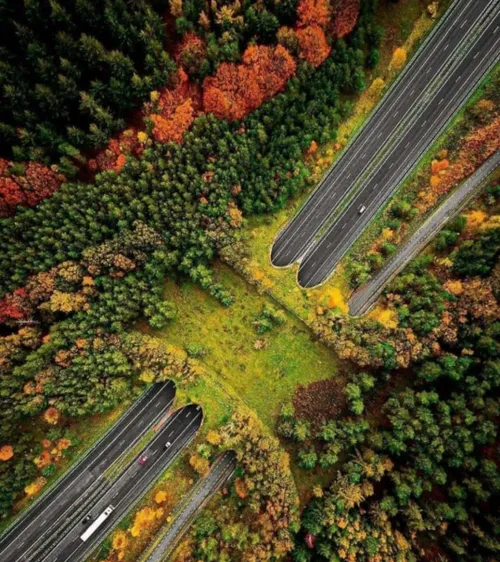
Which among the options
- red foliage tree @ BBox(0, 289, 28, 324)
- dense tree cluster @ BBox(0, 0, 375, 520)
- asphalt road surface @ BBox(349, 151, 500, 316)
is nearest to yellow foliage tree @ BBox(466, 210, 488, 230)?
asphalt road surface @ BBox(349, 151, 500, 316)

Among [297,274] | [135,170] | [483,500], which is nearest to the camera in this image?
[483,500]

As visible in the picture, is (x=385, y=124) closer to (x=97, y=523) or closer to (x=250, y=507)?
(x=250, y=507)

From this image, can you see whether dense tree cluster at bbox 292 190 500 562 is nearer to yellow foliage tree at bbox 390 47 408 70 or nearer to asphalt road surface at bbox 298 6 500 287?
asphalt road surface at bbox 298 6 500 287

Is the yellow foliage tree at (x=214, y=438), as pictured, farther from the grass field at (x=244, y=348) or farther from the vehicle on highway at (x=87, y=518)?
the vehicle on highway at (x=87, y=518)

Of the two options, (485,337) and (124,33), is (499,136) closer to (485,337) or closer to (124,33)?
(485,337)

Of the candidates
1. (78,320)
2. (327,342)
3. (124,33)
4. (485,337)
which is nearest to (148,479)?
(78,320)

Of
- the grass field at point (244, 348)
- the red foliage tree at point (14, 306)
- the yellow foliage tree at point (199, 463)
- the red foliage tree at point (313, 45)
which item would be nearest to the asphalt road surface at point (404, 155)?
the grass field at point (244, 348)

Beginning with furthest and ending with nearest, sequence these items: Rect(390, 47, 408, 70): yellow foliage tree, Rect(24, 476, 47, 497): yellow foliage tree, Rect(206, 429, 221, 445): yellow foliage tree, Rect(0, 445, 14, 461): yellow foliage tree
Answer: Rect(390, 47, 408, 70): yellow foliage tree
Rect(206, 429, 221, 445): yellow foliage tree
Rect(24, 476, 47, 497): yellow foliage tree
Rect(0, 445, 14, 461): yellow foliage tree
